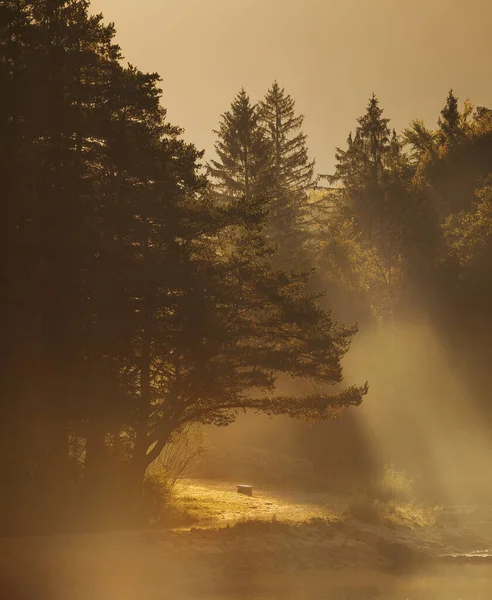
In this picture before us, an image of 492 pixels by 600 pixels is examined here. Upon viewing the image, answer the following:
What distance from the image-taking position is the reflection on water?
74.0 feet

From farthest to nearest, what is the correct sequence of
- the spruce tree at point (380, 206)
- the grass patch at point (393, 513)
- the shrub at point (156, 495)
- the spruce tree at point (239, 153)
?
the spruce tree at point (239, 153)
the spruce tree at point (380, 206)
the grass patch at point (393, 513)
the shrub at point (156, 495)

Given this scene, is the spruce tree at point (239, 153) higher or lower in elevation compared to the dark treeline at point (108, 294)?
higher

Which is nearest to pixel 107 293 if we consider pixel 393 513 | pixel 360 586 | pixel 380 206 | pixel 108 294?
pixel 108 294

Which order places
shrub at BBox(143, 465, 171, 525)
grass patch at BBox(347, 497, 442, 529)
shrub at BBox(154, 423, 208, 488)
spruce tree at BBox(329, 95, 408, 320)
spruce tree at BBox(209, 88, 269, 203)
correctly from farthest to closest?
spruce tree at BBox(209, 88, 269, 203)
spruce tree at BBox(329, 95, 408, 320)
shrub at BBox(154, 423, 208, 488)
grass patch at BBox(347, 497, 442, 529)
shrub at BBox(143, 465, 171, 525)

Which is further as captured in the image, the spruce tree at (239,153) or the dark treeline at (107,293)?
the spruce tree at (239,153)

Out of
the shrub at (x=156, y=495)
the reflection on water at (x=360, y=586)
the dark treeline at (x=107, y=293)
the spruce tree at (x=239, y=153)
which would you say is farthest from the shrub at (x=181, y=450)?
the spruce tree at (x=239, y=153)

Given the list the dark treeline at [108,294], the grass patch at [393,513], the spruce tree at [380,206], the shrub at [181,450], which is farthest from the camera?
the spruce tree at [380,206]

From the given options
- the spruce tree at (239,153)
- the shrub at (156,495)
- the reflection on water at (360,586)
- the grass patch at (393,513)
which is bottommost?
the reflection on water at (360,586)

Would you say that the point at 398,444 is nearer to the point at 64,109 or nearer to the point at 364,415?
the point at 364,415

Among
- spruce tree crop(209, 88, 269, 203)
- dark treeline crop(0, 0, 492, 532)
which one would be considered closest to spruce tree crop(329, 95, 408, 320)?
spruce tree crop(209, 88, 269, 203)

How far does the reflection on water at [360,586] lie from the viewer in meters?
22.5

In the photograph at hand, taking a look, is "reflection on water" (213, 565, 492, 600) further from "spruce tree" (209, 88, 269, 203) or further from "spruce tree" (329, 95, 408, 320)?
"spruce tree" (209, 88, 269, 203)

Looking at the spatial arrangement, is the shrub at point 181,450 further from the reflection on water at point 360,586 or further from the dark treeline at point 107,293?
the reflection on water at point 360,586

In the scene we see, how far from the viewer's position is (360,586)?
2384 centimetres
